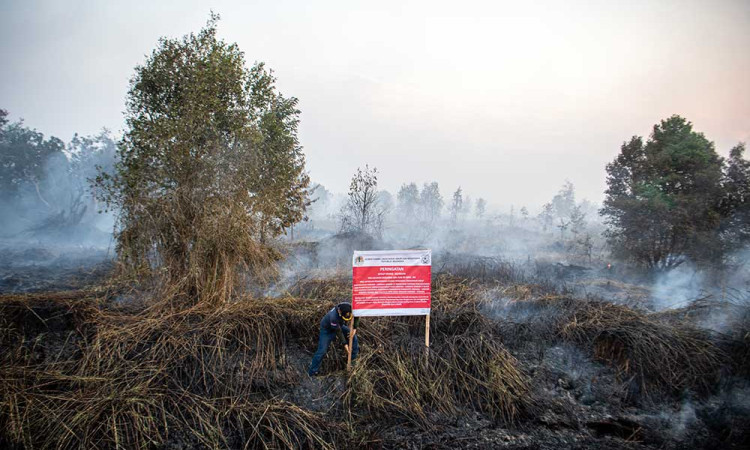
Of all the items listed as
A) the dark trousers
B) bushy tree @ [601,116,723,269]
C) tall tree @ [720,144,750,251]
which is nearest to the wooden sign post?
the dark trousers

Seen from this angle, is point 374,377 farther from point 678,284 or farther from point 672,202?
point 672,202

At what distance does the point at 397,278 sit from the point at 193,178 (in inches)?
Answer: 169

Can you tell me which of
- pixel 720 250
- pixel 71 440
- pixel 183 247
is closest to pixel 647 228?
pixel 720 250

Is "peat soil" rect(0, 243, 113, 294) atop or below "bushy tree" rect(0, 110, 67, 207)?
below

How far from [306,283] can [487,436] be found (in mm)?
4782

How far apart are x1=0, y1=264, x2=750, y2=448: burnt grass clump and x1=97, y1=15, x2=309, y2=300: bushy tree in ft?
2.58

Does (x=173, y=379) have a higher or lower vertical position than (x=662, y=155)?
lower

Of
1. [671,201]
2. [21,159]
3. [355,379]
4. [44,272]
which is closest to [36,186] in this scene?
[21,159]

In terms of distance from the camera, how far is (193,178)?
6.29 m

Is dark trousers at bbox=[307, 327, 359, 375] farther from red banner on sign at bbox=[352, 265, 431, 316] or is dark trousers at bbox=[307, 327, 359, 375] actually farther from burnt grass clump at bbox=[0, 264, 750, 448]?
red banner on sign at bbox=[352, 265, 431, 316]

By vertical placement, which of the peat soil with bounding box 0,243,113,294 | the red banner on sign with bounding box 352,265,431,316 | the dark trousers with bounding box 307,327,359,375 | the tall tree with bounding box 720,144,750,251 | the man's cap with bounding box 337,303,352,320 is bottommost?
the peat soil with bounding box 0,243,113,294

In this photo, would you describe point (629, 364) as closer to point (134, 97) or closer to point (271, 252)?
point (271, 252)

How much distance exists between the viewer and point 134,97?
667 centimetres

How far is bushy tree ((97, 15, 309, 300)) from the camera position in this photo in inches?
238
